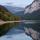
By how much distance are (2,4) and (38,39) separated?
0.61 meters

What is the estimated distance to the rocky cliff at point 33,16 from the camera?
1.38 m

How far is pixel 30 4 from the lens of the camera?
1.41 m

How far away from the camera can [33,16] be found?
55.1 inches

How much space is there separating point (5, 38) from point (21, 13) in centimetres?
36

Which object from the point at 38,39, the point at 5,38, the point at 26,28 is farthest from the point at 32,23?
the point at 5,38

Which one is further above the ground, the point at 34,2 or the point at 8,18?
the point at 34,2

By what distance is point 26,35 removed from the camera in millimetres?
1379

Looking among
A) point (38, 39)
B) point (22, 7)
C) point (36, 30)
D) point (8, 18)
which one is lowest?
point (38, 39)

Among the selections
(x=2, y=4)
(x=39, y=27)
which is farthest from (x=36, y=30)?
(x=2, y=4)

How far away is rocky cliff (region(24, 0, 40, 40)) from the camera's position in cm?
138

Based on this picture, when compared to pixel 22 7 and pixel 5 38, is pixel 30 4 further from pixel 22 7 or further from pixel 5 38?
pixel 5 38

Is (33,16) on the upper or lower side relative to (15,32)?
upper

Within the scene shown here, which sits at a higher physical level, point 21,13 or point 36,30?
point 21,13

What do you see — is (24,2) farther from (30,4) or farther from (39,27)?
(39,27)
